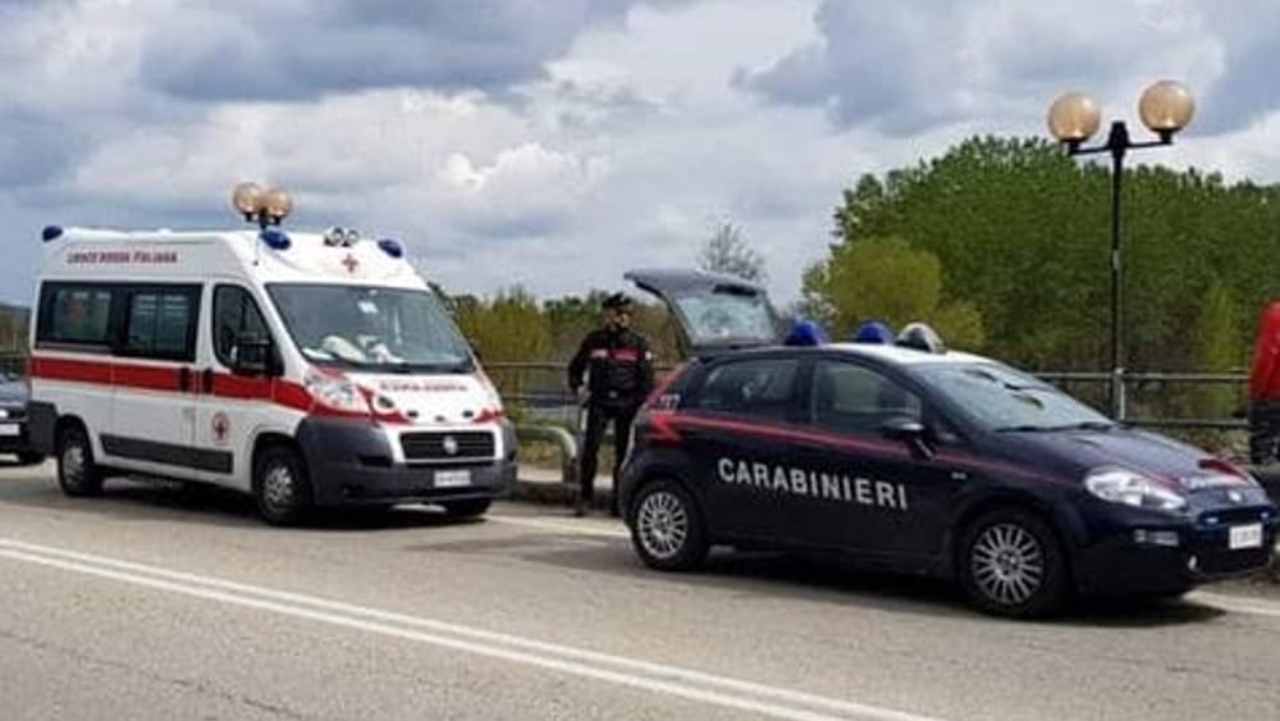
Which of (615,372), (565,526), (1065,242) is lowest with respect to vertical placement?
(565,526)

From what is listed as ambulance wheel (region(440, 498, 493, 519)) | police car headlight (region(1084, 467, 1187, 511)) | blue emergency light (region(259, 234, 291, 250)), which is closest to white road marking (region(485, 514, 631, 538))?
ambulance wheel (region(440, 498, 493, 519))

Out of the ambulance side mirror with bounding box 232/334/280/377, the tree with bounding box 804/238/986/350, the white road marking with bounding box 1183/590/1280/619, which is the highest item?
the tree with bounding box 804/238/986/350

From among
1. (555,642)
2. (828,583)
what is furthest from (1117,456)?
(555,642)

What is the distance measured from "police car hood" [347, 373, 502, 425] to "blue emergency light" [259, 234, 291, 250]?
62.5 inches

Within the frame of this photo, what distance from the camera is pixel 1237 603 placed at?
11.2m

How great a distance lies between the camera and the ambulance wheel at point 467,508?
1570 cm

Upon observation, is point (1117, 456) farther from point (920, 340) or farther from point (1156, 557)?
point (920, 340)

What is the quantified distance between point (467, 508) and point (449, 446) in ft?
3.79

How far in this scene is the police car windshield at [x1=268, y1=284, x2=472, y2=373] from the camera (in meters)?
15.1

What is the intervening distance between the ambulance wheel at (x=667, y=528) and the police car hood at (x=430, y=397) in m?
3.00

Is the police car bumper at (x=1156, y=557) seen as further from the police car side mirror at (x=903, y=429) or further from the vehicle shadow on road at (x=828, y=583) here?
the police car side mirror at (x=903, y=429)

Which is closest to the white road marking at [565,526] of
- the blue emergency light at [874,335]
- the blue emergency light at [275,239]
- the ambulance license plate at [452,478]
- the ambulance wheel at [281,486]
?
the ambulance license plate at [452,478]

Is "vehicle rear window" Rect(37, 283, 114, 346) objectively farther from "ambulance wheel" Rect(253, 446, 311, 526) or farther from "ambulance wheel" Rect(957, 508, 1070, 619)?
"ambulance wheel" Rect(957, 508, 1070, 619)

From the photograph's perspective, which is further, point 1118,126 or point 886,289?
point 886,289
